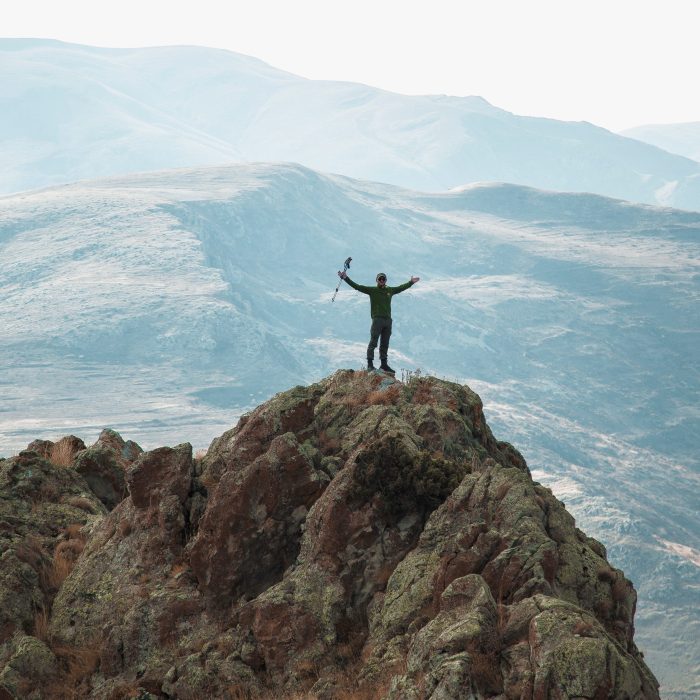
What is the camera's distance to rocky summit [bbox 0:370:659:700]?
46.2 ft

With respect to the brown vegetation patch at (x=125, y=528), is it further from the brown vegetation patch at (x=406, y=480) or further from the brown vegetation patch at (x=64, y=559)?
the brown vegetation patch at (x=406, y=480)

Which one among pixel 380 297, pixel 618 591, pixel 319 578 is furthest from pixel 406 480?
pixel 380 297

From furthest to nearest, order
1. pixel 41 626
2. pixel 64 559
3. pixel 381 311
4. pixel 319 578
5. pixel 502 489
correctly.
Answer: pixel 381 311, pixel 64 559, pixel 41 626, pixel 319 578, pixel 502 489

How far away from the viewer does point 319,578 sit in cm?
1788

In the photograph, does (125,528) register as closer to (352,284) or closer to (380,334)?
(352,284)

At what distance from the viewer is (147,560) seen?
1966 centimetres

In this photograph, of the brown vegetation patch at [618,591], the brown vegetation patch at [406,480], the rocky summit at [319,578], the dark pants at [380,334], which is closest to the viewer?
the rocky summit at [319,578]

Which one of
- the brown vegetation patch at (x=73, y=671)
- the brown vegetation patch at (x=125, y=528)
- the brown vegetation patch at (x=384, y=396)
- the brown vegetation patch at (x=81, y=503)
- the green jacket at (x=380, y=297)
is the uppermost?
the green jacket at (x=380, y=297)

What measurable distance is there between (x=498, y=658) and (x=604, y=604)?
3.29 m

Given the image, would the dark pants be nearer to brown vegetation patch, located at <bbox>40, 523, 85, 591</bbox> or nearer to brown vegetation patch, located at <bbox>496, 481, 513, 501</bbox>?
brown vegetation patch, located at <bbox>40, 523, 85, 591</bbox>

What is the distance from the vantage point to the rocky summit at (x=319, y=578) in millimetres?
14070

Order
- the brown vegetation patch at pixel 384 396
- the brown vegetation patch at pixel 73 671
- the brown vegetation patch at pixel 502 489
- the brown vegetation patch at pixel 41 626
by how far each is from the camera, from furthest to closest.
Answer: the brown vegetation patch at pixel 384 396
the brown vegetation patch at pixel 41 626
the brown vegetation patch at pixel 73 671
the brown vegetation patch at pixel 502 489

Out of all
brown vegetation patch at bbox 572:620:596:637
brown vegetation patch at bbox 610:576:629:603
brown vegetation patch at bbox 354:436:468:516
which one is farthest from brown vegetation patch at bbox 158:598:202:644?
brown vegetation patch at bbox 572:620:596:637

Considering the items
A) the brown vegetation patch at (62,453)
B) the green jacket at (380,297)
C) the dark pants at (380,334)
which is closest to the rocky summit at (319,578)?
the brown vegetation patch at (62,453)
